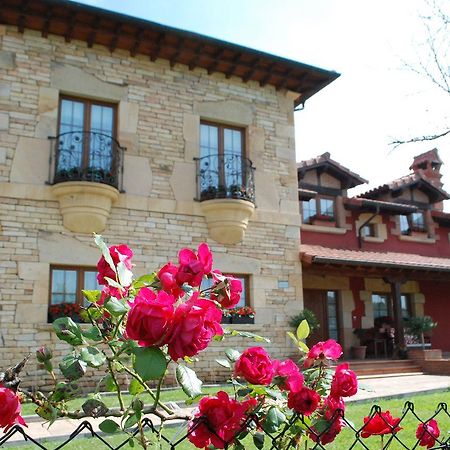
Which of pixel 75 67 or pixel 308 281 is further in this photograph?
pixel 308 281

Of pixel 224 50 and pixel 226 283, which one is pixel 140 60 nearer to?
pixel 224 50

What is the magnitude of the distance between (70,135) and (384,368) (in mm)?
8620

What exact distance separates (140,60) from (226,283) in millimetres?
9867

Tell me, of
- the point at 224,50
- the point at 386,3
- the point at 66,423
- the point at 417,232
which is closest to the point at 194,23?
the point at 224,50

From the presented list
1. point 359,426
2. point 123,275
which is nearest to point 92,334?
point 123,275

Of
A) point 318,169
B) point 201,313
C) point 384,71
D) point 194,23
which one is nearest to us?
point 201,313

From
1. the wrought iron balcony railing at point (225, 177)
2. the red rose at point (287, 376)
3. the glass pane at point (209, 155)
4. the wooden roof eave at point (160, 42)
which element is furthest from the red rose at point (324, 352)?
the wooden roof eave at point (160, 42)

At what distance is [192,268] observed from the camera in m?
1.51

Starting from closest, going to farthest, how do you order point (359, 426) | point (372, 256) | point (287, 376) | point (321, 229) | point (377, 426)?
1. point (287, 376)
2. point (377, 426)
3. point (359, 426)
4. point (372, 256)
5. point (321, 229)

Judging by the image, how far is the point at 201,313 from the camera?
1.24 meters

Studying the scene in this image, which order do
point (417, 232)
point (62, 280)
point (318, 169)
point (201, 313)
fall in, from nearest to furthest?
point (201, 313) < point (62, 280) < point (318, 169) < point (417, 232)

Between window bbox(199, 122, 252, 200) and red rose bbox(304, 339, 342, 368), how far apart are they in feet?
28.3

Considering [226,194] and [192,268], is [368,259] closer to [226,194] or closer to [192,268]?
[226,194]

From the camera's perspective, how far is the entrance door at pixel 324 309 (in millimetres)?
13594
